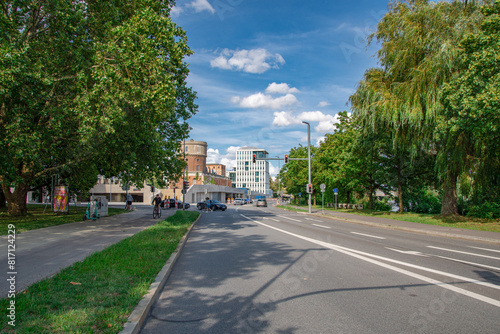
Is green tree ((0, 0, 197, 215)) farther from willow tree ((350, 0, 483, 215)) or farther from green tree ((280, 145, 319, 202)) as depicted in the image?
green tree ((280, 145, 319, 202))

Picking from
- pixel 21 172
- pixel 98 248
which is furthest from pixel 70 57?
pixel 98 248

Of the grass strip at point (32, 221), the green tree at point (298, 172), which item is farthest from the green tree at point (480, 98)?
the green tree at point (298, 172)

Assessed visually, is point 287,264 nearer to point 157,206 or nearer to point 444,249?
point 444,249

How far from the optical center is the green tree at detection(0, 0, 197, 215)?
14.0 m

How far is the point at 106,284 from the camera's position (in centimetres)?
596

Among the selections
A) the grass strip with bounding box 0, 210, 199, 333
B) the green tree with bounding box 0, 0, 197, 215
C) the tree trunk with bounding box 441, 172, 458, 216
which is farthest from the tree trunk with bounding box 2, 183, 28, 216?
the tree trunk with bounding box 441, 172, 458, 216

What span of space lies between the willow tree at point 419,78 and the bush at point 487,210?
91.9 inches

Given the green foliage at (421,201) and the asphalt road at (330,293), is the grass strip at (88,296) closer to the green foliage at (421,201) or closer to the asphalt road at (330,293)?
the asphalt road at (330,293)

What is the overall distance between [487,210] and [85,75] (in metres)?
26.6

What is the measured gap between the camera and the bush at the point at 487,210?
78.5ft

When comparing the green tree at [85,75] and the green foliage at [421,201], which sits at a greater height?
the green tree at [85,75]

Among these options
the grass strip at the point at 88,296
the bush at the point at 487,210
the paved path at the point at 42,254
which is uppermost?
the bush at the point at 487,210

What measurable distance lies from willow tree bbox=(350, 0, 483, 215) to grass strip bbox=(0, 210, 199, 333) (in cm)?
1731

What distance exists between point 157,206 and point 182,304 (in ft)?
65.6
